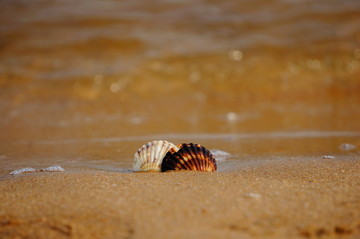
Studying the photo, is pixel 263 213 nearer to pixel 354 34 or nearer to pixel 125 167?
pixel 125 167

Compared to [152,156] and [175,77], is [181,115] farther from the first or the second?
[152,156]

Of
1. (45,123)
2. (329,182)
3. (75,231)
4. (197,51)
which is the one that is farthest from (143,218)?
(197,51)

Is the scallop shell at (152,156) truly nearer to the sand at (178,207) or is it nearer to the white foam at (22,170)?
the sand at (178,207)

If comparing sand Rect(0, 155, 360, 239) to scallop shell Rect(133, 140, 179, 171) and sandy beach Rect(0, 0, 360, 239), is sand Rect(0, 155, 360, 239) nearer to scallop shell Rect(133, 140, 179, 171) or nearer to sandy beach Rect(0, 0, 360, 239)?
sandy beach Rect(0, 0, 360, 239)

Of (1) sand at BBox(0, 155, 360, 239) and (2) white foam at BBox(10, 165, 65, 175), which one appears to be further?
(2) white foam at BBox(10, 165, 65, 175)

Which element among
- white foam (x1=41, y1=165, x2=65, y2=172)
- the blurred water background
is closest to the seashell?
the blurred water background
